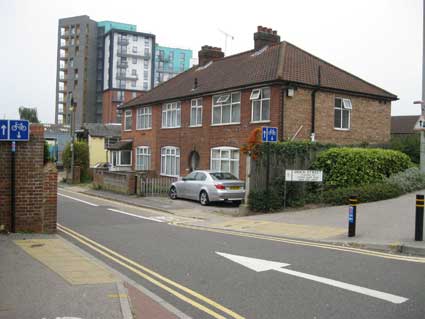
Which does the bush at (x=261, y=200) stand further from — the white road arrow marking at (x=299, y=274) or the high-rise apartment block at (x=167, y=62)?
the high-rise apartment block at (x=167, y=62)

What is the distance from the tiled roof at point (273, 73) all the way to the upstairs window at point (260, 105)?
59 centimetres

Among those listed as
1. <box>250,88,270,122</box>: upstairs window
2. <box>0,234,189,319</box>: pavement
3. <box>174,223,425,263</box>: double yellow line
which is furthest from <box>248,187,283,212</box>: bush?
<box>0,234,189,319</box>: pavement

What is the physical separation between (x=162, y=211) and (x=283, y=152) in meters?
5.52

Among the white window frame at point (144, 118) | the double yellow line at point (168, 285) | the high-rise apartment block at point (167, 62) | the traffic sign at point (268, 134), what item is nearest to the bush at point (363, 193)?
the traffic sign at point (268, 134)

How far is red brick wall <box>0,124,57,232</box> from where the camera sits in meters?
11.1

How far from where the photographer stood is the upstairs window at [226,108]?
1019 inches

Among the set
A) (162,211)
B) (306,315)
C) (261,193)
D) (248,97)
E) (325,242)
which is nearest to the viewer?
(306,315)

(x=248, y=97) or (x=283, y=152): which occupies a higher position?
(x=248, y=97)

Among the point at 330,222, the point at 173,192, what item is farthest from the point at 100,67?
the point at 330,222

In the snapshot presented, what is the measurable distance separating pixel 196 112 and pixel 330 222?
16899 millimetres

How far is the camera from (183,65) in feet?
408

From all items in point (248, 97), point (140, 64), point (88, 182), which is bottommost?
point (88, 182)

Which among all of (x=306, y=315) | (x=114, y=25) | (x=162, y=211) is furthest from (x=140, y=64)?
(x=306, y=315)

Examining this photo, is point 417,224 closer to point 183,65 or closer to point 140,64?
point 140,64
